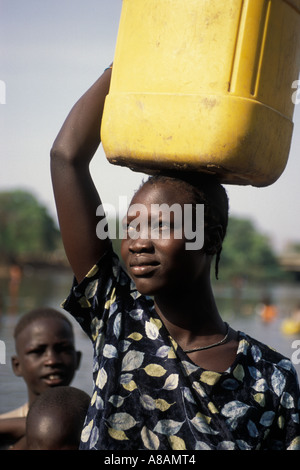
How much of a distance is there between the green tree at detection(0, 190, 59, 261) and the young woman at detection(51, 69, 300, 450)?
2293 inches

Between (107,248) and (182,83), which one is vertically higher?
(182,83)

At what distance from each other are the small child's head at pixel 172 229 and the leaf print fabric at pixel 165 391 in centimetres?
15

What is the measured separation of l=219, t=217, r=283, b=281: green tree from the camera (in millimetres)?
69250

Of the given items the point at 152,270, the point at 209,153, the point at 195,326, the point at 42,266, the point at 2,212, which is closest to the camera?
the point at 209,153

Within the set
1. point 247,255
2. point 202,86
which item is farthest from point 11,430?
point 247,255

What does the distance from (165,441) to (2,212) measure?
6724cm

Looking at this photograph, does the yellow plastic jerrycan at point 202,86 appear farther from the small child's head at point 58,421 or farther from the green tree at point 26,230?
the green tree at point 26,230

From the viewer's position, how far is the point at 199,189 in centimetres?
209

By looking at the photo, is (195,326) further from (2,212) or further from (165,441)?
(2,212)

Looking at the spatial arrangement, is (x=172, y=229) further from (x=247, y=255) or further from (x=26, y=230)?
(x=247, y=255)

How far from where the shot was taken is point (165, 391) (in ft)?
6.49

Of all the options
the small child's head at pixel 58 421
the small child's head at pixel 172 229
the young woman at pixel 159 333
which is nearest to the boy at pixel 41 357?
the small child's head at pixel 58 421

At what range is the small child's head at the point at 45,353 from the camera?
3709 millimetres
